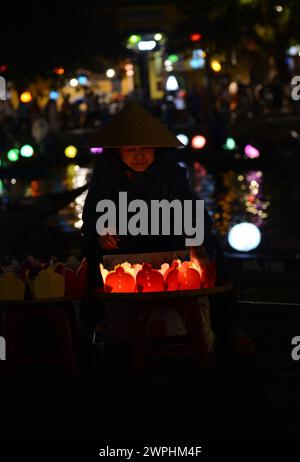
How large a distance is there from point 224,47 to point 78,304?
50.4m

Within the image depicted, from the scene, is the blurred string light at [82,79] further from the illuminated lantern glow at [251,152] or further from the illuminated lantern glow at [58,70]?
the illuminated lantern glow at [251,152]

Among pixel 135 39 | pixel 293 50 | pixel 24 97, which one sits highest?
pixel 293 50

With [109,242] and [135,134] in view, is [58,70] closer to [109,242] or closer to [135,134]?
[135,134]

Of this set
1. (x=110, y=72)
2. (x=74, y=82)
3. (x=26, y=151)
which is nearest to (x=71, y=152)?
(x=26, y=151)

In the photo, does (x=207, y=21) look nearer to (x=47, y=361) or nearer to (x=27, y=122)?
(x=27, y=122)

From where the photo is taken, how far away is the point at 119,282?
904 centimetres

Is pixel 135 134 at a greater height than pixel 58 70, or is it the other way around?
pixel 58 70

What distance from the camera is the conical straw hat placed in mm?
9398

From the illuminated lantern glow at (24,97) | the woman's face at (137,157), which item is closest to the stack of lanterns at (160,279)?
the woman's face at (137,157)

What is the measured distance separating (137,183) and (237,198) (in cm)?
1564

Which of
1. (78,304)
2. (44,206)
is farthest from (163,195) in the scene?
(44,206)

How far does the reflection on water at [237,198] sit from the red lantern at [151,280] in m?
5.58

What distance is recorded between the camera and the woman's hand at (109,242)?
9.39 metres

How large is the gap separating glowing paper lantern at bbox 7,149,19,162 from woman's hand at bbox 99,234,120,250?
25418 mm
